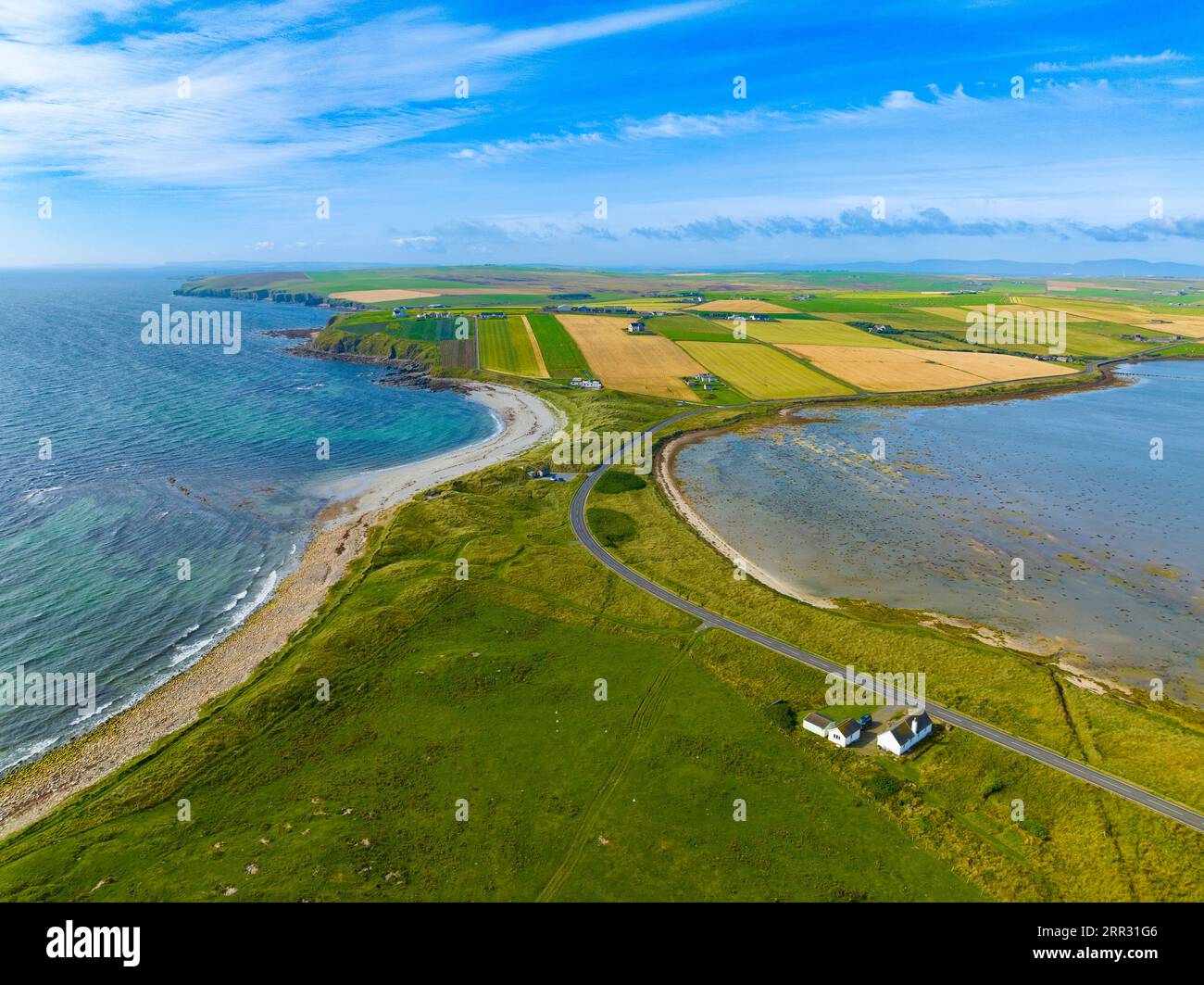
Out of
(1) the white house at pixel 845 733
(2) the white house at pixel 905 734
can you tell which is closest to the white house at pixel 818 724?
(1) the white house at pixel 845 733

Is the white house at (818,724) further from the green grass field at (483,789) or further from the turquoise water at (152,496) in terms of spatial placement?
the turquoise water at (152,496)

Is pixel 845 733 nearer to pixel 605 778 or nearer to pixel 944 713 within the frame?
pixel 944 713

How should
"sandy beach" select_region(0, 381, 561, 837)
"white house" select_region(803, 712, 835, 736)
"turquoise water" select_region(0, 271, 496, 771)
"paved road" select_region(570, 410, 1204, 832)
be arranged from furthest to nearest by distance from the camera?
1. "turquoise water" select_region(0, 271, 496, 771)
2. "white house" select_region(803, 712, 835, 736)
3. "sandy beach" select_region(0, 381, 561, 837)
4. "paved road" select_region(570, 410, 1204, 832)

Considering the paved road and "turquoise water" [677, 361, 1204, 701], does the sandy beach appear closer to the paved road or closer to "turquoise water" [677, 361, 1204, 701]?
the paved road

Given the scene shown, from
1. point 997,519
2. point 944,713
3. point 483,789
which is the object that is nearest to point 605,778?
point 483,789

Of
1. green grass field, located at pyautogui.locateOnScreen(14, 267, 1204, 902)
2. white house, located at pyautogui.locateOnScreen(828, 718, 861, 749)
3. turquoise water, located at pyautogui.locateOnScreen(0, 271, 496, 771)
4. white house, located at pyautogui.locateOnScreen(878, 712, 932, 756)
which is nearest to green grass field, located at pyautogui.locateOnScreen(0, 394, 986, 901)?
green grass field, located at pyautogui.locateOnScreen(14, 267, 1204, 902)

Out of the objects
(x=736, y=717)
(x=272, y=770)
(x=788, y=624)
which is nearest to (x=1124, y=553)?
(x=788, y=624)

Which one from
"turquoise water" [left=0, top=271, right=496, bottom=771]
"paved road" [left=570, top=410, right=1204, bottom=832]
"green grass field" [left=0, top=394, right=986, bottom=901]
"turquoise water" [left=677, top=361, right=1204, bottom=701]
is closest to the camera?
"green grass field" [left=0, top=394, right=986, bottom=901]
